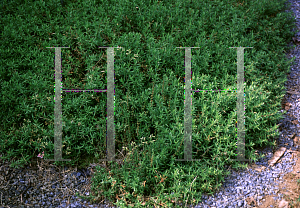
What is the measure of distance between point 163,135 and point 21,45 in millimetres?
3009

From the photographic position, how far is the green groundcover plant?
10.9 ft

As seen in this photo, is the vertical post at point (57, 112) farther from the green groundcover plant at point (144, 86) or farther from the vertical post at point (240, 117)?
the vertical post at point (240, 117)

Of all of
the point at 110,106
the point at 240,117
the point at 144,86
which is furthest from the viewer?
the point at 144,86

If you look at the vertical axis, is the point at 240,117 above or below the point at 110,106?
below

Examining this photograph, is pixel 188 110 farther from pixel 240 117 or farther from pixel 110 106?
pixel 110 106

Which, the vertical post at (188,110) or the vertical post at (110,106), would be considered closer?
the vertical post at (188,110)

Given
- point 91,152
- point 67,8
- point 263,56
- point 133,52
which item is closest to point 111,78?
point 133,52

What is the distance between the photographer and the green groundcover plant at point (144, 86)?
10.9ft

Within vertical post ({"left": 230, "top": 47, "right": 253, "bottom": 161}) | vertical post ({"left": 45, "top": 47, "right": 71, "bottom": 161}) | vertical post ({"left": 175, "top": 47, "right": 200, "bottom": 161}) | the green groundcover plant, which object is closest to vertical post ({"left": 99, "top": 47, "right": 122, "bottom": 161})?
the green groundcover plant

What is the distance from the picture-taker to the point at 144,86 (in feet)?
14.0

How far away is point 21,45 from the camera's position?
451 cm

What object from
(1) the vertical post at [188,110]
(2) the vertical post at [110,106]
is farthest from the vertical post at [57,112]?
(1) the vertical post at [188,110]

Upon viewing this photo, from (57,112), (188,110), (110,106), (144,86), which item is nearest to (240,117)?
(188,110)

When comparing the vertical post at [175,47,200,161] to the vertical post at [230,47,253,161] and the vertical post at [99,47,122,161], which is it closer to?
the vertical post at [230,47,253,161]
